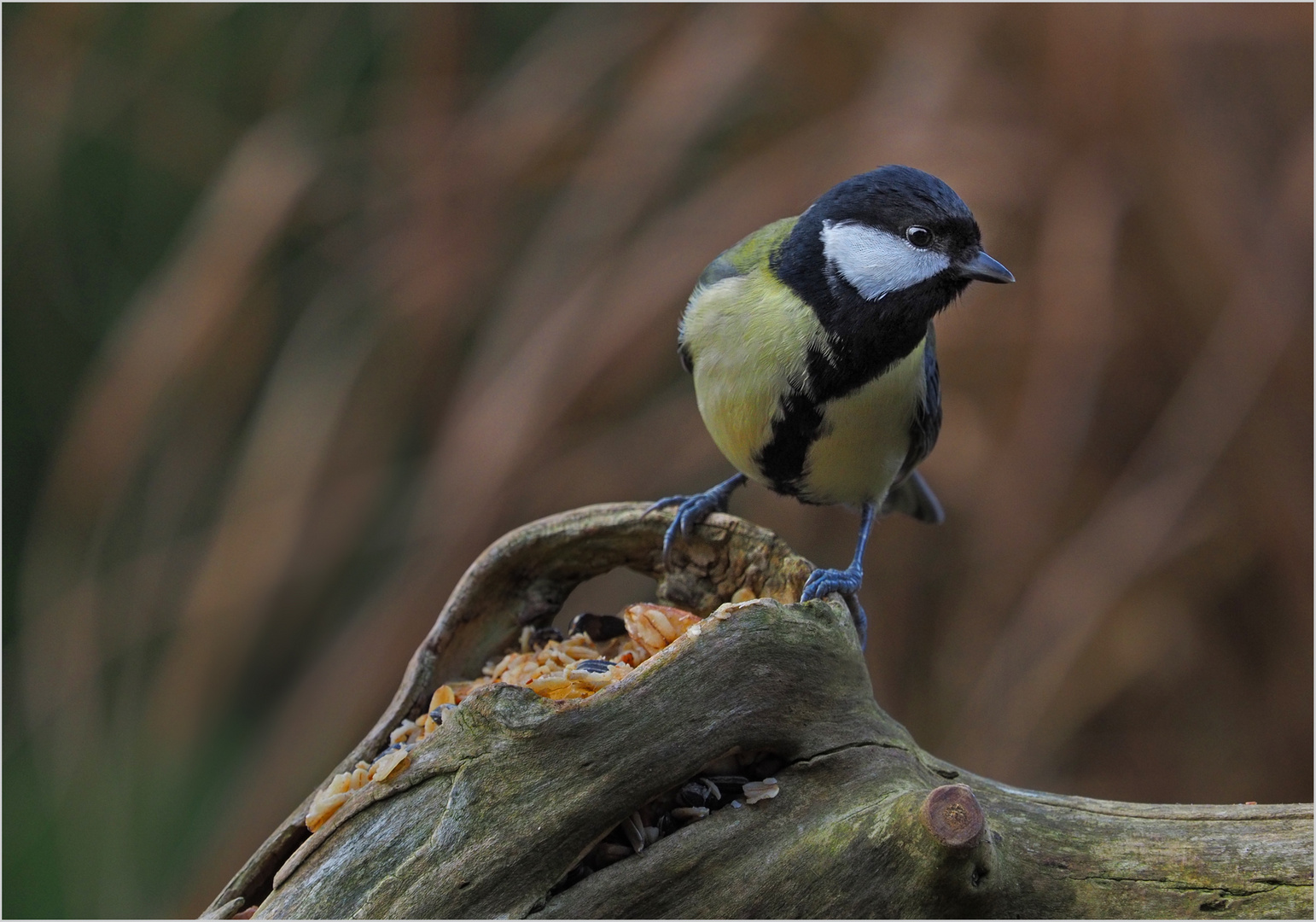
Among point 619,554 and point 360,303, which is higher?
point 360,303

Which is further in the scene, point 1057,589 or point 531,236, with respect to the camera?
point 531,236

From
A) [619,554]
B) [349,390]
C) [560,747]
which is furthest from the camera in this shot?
[349,390]

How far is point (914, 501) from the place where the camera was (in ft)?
5.26

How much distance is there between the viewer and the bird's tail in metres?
1.57

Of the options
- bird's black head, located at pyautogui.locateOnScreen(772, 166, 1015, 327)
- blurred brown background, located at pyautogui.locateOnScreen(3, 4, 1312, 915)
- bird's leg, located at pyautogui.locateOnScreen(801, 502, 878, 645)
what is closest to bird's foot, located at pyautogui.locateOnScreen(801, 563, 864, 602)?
bird's leg, located at pyautogui.locateOnScreen(801, 502, 878, 645)

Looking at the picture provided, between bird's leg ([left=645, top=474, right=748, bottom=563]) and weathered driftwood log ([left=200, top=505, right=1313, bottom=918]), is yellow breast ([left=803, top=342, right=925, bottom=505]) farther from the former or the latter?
weathered driftwood log ([left=200, top=505, right=1313, bottom=918])

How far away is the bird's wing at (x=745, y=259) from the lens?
1.26m

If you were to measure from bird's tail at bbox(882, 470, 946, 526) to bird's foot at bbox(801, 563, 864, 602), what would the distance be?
1.41 feet

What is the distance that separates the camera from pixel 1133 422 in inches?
87.3

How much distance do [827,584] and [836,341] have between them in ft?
0.86

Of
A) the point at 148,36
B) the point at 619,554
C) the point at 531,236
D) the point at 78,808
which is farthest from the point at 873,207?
the point at 78,808

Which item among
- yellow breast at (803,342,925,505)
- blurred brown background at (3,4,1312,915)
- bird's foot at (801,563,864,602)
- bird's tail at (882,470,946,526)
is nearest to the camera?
bird's foot at (801,563,864,602)

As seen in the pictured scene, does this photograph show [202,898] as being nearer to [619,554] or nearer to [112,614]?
[112,614]

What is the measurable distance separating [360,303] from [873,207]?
167cm
